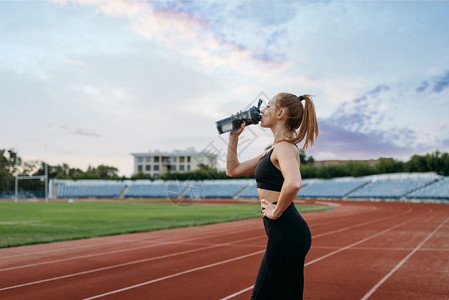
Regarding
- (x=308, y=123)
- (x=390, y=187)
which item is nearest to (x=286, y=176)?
(x=308, y=123)

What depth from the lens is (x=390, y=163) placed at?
6931cm

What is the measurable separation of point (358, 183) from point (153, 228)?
50.4m

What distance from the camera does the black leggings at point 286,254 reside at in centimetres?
258

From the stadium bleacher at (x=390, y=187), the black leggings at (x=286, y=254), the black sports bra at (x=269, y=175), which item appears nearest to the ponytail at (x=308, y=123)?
the black sports bra at (x=269, y=175)

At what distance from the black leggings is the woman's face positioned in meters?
0.57

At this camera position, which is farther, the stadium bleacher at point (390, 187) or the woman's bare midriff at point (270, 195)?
the stadium bleacher at point (390, 187)

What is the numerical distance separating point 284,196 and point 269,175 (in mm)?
248

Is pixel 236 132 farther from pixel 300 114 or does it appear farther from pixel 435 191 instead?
pixel 435 191

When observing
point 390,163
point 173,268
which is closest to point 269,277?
point 173,268

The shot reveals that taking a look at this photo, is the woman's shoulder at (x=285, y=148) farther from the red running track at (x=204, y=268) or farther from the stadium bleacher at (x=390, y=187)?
the stadium bleacher at (x=390, y=187)

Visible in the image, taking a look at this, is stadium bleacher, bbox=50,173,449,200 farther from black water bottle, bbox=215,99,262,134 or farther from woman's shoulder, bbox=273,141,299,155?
woman's shoulder, bbox=273,141,299,155

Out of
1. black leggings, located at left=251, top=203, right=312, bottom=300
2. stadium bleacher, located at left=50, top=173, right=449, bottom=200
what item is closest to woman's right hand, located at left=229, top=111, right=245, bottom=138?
black leggings, located at left=251, top=203, right=312, bottom=300

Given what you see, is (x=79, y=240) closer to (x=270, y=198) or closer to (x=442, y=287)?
(x=442, y=287)

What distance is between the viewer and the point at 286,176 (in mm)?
2518
